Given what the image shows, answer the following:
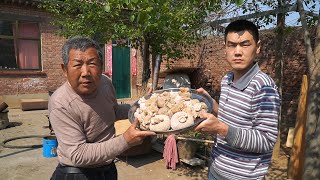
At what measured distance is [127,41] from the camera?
5.79m

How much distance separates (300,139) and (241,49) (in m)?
3.18

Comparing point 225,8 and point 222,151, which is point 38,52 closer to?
point 225,8

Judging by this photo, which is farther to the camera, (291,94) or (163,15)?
(291,94)

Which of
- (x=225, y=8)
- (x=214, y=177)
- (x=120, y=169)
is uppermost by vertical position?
(x=225, y=8)

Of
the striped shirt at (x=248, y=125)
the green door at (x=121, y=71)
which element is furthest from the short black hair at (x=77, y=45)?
the green door at (x=121, y=71)

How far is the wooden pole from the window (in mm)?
10058

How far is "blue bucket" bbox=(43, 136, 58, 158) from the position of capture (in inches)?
216

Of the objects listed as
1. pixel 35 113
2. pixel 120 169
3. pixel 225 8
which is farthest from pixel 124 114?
pixel 35 113

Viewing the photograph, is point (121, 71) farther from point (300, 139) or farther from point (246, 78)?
point (246, 78)

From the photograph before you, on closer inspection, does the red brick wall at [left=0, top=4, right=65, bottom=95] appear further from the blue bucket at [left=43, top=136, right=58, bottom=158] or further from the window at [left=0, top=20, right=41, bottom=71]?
the blue bucket at [left=43, top=136, right=58, bottom=158]

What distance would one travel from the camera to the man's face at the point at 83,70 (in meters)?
1.75

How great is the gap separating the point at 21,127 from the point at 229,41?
25.6ft

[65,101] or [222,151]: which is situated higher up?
[65,101]

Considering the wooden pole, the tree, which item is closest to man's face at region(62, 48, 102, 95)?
the tree
